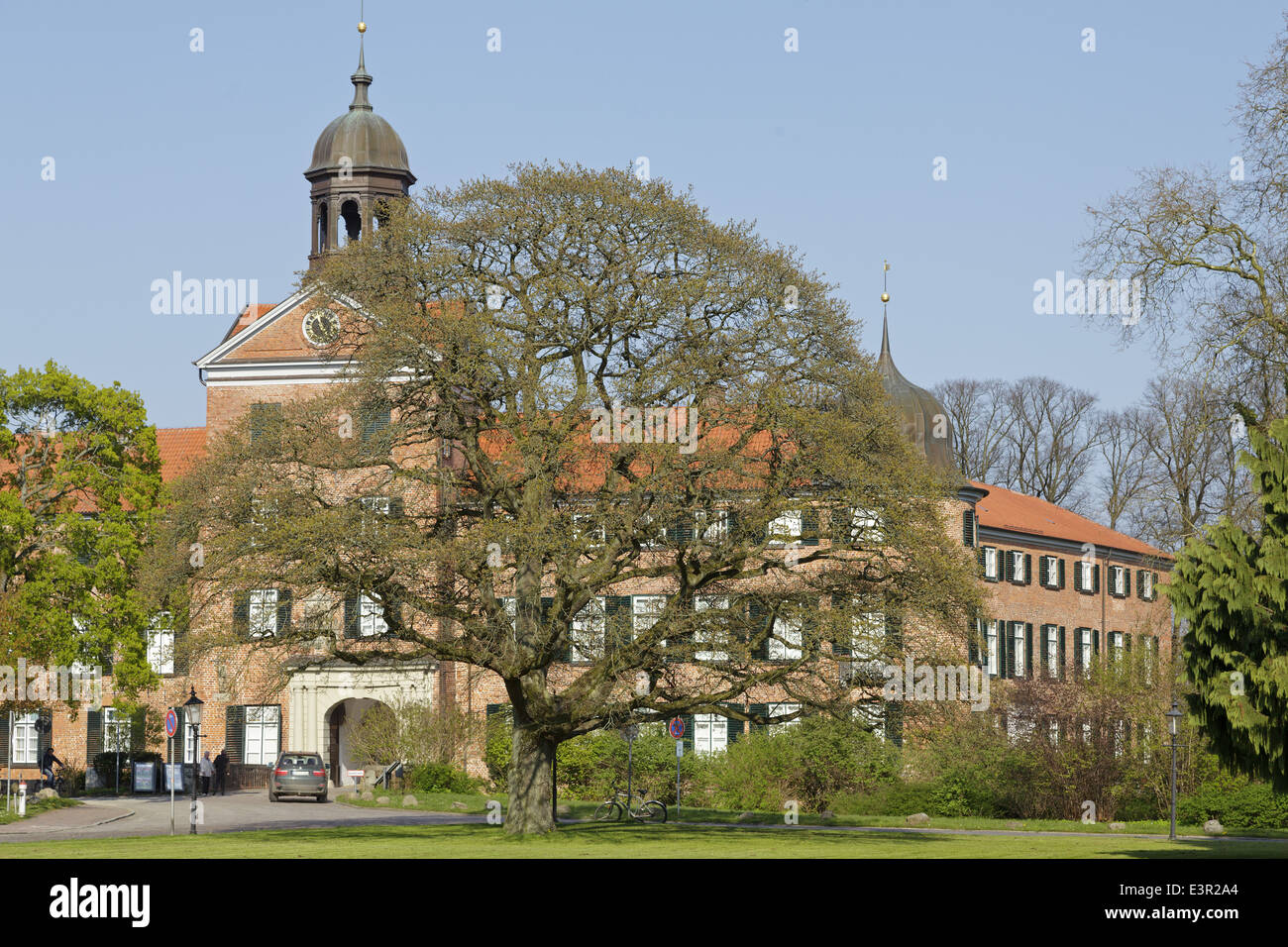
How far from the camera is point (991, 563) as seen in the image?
183 ft

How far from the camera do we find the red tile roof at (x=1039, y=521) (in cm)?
5756

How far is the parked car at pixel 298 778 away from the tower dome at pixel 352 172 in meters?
16.2

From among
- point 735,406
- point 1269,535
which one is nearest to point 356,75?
point 735,406

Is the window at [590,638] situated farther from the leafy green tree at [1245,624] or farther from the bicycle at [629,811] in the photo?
the leafy green tree at [1245,624]

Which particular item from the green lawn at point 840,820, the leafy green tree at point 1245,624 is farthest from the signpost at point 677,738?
the leafy green tree at point 1245,624

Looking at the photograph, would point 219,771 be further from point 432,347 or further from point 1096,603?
point 1096,603

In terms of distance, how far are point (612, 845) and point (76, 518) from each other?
19618 millimetres

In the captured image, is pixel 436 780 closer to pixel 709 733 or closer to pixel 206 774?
pixel 206 774

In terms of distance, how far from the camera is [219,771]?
151 ft

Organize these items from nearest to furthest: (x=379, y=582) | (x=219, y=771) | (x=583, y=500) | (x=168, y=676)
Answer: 1. (x=379, y=582)
2. (x=583, y=500)
3. (x=219, y=771)
4. (x=168, y=676)

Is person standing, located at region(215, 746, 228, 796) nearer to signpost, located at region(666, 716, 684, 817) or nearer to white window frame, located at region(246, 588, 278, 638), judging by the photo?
signpost, located at region(666, 716, 684, 817)

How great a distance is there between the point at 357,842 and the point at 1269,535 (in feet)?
48.8

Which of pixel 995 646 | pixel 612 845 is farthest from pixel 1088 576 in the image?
pixel 612 845

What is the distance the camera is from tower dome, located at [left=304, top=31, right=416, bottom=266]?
168 feet
